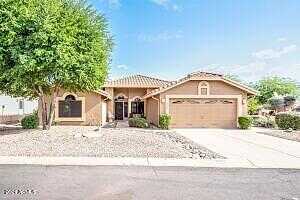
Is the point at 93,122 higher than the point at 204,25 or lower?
lower

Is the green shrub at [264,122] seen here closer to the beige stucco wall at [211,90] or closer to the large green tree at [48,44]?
the beige stucco wall at [211,90]

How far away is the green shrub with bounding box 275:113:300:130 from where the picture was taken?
29.2 meters

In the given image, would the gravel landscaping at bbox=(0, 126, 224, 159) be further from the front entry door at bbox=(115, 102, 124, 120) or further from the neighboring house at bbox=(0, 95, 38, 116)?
the front entry door at bbox=(115, 102, 124, 120)

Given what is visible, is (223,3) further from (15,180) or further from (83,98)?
(15,180)

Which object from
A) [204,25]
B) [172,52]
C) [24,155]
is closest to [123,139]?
[24,155]

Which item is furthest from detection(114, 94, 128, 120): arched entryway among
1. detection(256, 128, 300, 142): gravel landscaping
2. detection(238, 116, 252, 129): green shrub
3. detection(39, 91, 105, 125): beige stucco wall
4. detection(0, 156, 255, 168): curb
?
detection(0, 156, 255, 168): curb

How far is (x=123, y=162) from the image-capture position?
1239cm

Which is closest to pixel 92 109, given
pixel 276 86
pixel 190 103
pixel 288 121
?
pixel 190 103

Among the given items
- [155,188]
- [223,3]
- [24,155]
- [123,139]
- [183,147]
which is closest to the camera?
[155,188]

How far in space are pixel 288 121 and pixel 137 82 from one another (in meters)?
16.1

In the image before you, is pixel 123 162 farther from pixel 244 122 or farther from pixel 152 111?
pixel 152 111

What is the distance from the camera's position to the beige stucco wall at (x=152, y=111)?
32125 millimetres

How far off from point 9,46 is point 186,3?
34.7 feet

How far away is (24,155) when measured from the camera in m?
13.7
